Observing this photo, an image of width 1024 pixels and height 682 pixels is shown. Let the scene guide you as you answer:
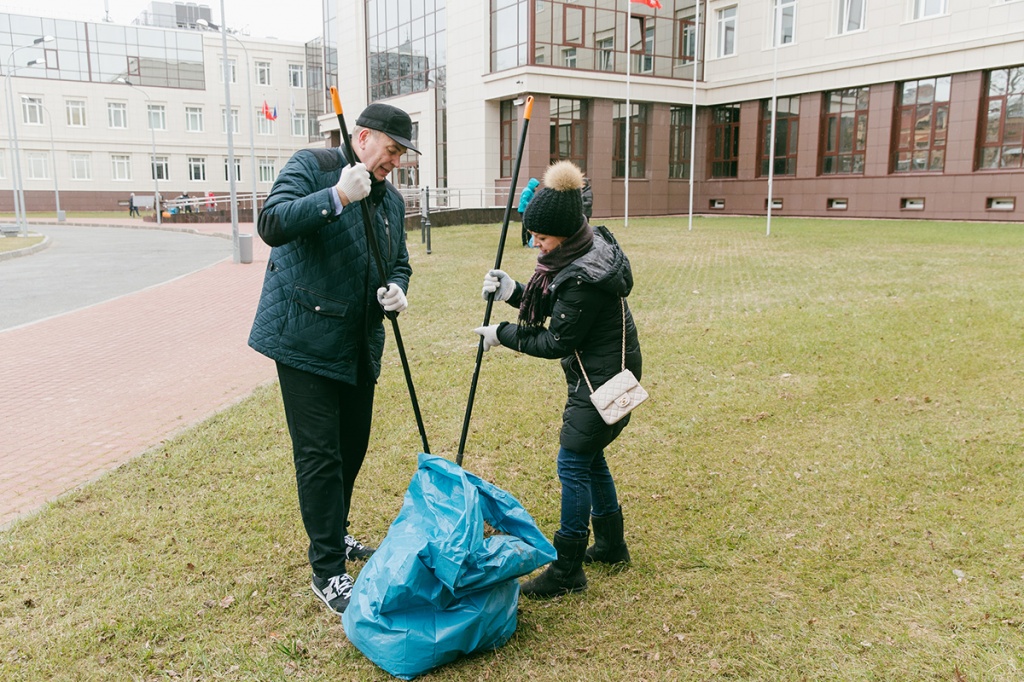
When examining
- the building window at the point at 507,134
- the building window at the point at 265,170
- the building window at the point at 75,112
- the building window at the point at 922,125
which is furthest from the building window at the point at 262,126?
the building window at the point at 922,125

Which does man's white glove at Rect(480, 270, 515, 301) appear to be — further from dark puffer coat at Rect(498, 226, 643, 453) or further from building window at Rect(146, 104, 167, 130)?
building window at Rect(146, 104, 167, 130)

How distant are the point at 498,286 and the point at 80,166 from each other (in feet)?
203

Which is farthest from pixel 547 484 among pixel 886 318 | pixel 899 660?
pixel 886 318

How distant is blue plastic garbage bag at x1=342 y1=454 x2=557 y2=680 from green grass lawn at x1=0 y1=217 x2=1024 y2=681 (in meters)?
0.14

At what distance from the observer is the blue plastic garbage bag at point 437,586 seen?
2.90 metres

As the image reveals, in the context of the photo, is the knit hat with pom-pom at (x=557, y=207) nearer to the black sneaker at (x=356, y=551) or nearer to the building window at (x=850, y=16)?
the black sneaker at (x=356, y=551)

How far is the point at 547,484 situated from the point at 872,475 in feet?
6.57

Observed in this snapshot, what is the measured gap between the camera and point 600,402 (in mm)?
3428

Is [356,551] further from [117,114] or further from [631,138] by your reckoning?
[117,114]

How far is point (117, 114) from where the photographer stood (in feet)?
190

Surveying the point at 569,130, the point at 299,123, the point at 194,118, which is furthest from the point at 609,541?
the point at 299,123

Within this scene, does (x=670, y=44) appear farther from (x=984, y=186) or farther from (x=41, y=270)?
(x=41, y=270)

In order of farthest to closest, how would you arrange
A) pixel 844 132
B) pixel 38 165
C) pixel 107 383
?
pixel 38 165 → pixel 844 132 → pixel 107 383

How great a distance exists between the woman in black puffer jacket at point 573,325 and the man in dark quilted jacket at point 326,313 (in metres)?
0.58
